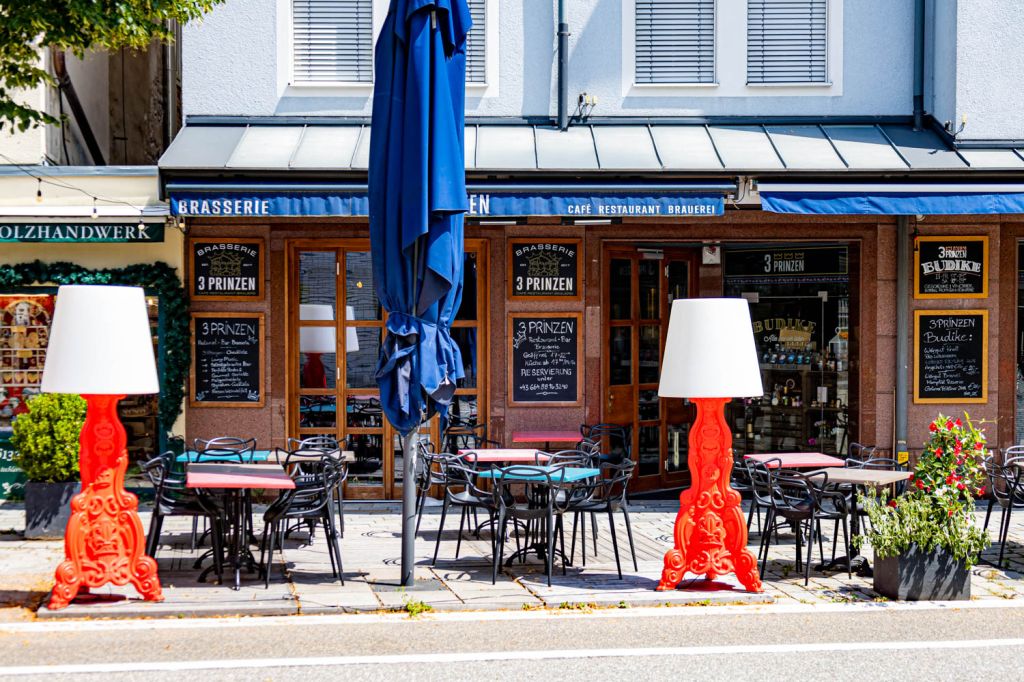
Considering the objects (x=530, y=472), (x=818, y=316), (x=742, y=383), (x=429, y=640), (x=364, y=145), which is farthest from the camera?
(x=818, y=316)

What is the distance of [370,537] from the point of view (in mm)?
9883

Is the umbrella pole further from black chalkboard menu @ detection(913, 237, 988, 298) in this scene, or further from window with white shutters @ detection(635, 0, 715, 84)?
black chalkboard menu @ detection(913, 237, 988, 298)

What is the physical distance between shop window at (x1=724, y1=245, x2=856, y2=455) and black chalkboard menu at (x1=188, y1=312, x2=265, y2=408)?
5.67 meters

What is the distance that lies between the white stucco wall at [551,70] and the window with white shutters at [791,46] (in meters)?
0.18

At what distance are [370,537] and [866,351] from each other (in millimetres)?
5924

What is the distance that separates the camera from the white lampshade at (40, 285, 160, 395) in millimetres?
7160

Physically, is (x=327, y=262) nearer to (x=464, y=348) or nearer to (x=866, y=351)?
(x=464, y=348)

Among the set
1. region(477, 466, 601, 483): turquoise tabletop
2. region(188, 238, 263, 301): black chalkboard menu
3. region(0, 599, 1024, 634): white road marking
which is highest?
region(188, 238, 263, 301): black chalkboard menu

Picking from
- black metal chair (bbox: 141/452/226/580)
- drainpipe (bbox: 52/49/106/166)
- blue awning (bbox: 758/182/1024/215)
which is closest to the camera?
black metal chair (bbox: 141/452/226/580)

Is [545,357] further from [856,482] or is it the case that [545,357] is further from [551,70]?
[856,482]

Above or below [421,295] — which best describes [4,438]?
below

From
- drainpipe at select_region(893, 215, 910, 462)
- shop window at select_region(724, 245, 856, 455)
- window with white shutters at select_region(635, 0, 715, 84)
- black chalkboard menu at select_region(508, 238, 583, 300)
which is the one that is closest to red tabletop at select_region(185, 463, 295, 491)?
black chalkboard menu at select_region(508, 238, 583, 300)

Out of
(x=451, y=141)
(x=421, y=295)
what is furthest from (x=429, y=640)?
(x=451, y=141)

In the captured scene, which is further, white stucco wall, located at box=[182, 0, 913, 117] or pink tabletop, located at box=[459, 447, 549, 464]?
white stucco wall, located at box=[182, 0, 913, 117]
